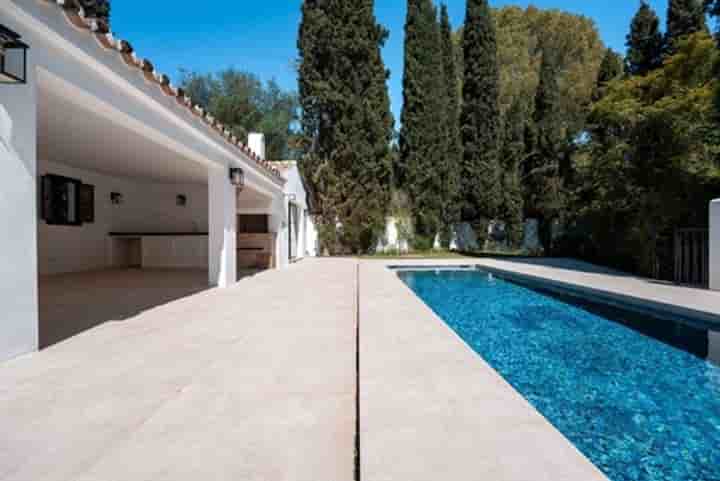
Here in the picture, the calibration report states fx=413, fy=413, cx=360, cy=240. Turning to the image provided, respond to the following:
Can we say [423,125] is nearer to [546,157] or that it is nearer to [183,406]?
[546,157]

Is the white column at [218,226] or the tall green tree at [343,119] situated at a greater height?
the tall green tree at [343,119]

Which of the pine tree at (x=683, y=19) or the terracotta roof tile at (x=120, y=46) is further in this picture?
the pine tree at (x=683, y=19)

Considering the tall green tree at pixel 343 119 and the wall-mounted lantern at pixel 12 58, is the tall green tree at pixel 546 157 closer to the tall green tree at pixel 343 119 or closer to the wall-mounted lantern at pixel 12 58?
the tall green tree at pixel 343 119

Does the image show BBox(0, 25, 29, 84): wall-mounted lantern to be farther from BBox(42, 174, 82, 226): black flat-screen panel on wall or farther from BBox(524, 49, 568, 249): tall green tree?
BBox(524, 49, 568, 249): tall green tree

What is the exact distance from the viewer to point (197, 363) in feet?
11.0

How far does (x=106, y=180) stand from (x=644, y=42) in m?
21.6

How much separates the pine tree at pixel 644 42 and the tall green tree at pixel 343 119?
11.3 meters

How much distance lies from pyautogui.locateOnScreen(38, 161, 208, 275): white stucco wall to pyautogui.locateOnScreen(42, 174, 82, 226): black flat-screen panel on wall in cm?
17

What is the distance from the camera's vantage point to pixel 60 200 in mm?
10391

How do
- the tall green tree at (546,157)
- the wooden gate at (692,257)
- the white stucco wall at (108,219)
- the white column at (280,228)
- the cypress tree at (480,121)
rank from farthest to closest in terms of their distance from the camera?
the cypress tree at (480,121), the tall green tree at (546,157), the white column at (280,228), the white stucco wall at (108,219), the wooden gate at (692,257)

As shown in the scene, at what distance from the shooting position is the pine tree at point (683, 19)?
1605cm

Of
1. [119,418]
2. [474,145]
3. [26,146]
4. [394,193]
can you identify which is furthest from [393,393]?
[474,145]

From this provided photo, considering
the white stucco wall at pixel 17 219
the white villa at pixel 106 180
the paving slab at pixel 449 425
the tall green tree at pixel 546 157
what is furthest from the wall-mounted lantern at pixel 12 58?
the tall green tree at pixel 546 157

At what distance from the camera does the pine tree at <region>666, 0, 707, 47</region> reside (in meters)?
16.0
